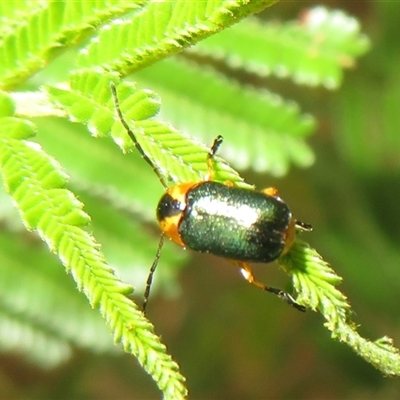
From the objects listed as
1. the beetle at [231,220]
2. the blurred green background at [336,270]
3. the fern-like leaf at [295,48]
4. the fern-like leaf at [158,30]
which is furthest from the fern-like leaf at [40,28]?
the blurred green background at [336,270]

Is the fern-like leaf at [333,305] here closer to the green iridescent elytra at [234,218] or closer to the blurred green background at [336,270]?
the green iridescent elytra at [234,218]

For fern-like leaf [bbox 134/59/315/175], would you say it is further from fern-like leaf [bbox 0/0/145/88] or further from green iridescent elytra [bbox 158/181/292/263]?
fern-like leaf [bbox 0/0/145/88]

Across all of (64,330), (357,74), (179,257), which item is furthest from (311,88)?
(64,330)

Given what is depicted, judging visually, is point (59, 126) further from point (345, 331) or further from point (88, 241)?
point (345, 331)

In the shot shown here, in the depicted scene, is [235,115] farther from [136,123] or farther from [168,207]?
[136,123]

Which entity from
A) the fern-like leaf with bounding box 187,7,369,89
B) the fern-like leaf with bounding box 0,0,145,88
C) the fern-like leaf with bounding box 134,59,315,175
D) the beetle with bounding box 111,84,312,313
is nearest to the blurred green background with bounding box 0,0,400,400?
the fern-like leaf with bounding box 134,59,315,175

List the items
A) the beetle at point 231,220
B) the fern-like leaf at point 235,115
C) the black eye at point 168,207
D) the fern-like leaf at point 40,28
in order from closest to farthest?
1. the fern-like leaf at point 40,28
2. the beetle at point 231,220
3. the black eye at point 168,207
4. the fern-like leaf at point 235,115

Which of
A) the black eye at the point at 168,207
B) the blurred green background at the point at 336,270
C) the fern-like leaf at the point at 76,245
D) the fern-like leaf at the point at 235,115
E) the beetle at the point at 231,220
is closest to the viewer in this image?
the fern-like leaf at the point at 76,245
